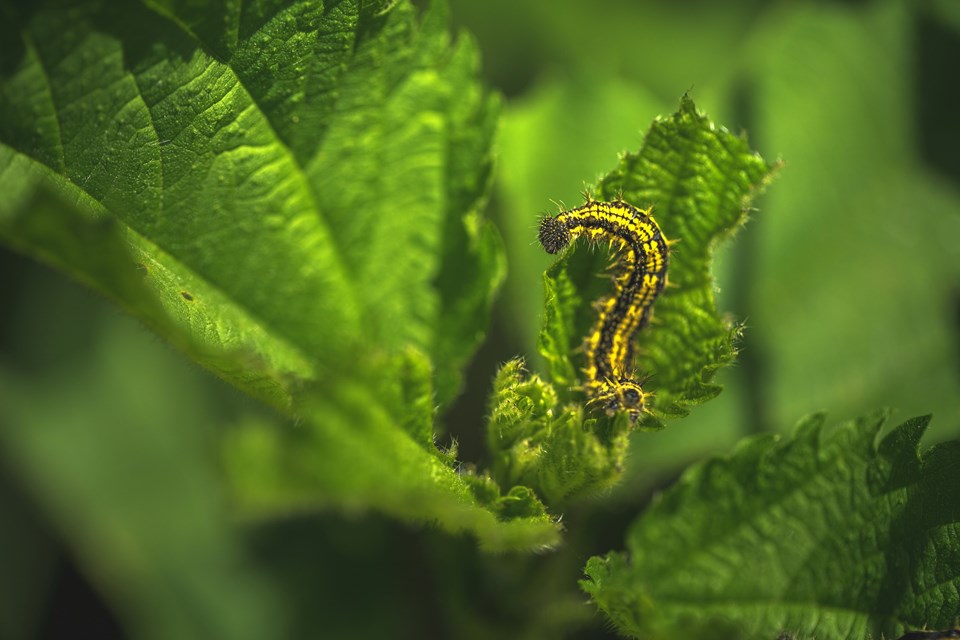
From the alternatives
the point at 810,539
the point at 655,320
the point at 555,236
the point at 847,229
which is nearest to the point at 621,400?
the point at 655,320

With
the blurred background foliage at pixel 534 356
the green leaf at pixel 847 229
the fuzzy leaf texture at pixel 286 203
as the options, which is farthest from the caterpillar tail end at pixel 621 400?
the green leaf at pixel 847 229

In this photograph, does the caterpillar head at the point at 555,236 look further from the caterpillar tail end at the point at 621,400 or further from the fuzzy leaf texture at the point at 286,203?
the caterpillar tail end at the point at 621,400

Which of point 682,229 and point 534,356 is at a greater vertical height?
point 682,229

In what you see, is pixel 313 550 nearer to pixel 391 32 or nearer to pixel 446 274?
pixel 446 274

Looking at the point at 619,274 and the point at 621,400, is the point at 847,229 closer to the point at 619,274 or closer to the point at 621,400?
the point at 619,274

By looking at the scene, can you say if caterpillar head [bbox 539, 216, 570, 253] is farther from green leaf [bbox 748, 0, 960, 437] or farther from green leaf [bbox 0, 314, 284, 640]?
green leaf [bbox 0, 314, 284, 640]

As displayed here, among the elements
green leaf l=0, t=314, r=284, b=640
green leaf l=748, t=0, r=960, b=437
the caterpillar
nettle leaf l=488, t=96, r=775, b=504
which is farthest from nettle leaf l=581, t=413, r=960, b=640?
green leaf l=0, t=314, r=284, b=640
